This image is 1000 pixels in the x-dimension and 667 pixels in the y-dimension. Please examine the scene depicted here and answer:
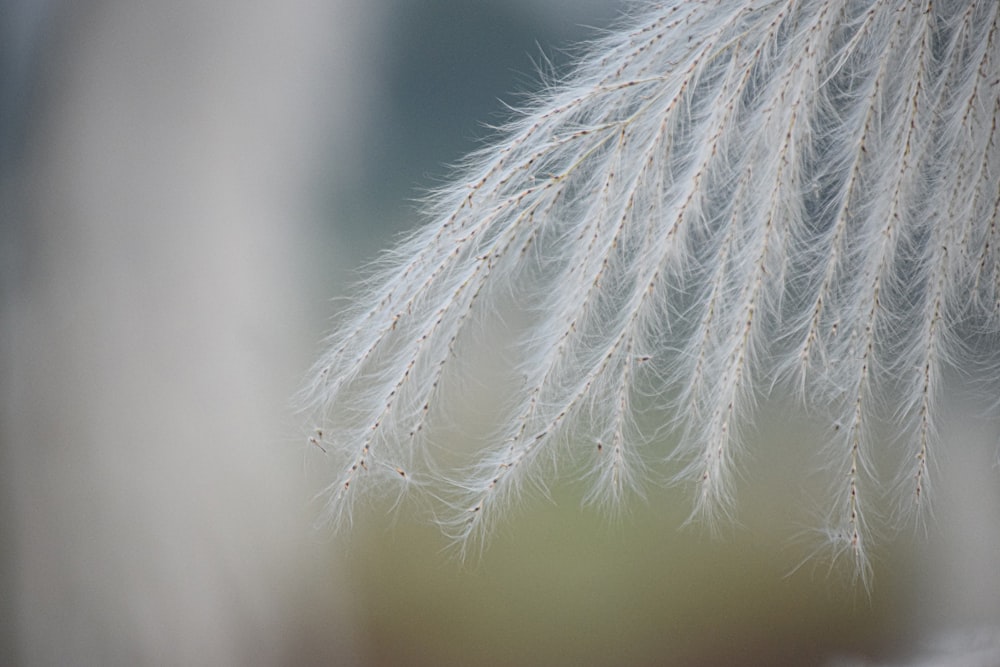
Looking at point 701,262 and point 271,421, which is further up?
point 701,262

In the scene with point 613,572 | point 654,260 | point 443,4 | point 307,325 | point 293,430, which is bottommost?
point 613,572

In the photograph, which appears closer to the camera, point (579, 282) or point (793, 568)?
point (579, 282)

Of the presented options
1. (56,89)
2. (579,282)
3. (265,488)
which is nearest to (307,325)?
(265,488)

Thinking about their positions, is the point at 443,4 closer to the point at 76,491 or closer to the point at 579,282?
the point at 579,282
